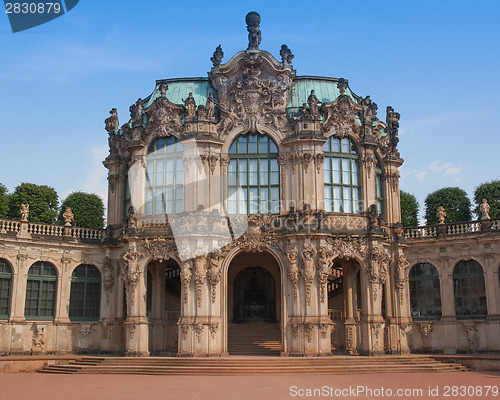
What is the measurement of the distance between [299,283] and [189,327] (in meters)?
6.46

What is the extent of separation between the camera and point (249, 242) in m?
36.1

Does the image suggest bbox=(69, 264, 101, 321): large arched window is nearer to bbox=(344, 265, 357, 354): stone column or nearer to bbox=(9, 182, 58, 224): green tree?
bbox=(9, 182, 58, 224): green tree

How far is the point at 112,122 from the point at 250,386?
74.3 feet

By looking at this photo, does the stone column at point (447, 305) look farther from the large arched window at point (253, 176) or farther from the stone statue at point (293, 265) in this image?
the large arched window at point (253, 176)

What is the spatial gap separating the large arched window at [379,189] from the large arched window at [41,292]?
2038cm

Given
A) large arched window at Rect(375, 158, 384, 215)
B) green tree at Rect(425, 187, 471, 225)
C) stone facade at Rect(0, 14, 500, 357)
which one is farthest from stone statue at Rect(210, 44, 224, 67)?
green tree at Rect(425, 187, 471, 225)

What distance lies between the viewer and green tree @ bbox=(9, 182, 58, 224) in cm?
5066

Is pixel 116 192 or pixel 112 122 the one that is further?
pixel 112 122

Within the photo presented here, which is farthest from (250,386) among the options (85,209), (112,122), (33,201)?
(85,209)

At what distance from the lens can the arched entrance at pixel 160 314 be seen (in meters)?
38.2

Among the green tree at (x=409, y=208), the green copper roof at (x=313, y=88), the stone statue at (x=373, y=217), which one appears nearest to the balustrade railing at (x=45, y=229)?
the green copper roof at (x=313, y=88)

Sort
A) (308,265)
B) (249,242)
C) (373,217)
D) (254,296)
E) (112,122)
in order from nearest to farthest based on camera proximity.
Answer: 1. (308,265)
2. (249,242)
3. (373,217)
4. (112,122)
5. (254,296)

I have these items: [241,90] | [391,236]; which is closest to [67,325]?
[241,90]

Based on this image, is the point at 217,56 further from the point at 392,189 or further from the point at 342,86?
the point at 392,189
